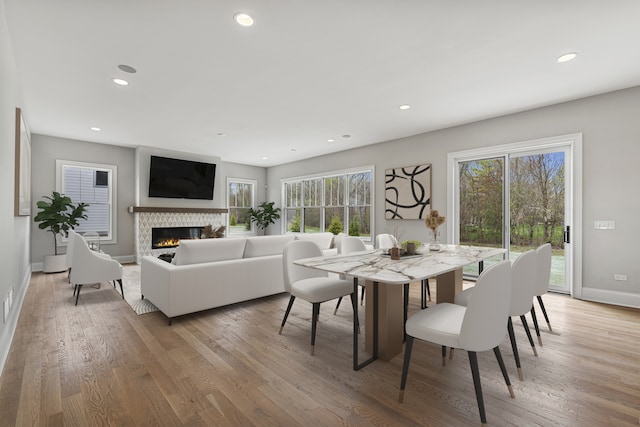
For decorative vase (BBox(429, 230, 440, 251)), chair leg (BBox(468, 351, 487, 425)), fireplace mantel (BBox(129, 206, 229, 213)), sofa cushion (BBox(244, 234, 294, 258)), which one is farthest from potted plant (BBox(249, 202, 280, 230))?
chair leg (BBox(468, 351, 487, 425))

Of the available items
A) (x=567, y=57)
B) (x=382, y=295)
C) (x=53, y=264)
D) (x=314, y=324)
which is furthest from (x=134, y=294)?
(x=567, y=57)

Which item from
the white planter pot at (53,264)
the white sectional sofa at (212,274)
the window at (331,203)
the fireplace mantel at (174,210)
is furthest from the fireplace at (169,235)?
the white sectional sofa at (212,274)

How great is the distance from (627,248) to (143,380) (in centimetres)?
523

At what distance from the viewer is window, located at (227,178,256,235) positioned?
344 inches

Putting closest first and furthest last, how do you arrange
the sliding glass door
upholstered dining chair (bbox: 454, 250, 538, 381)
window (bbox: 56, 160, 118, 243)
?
upholstered dining chair (bbox: 454, 250, 538, 381)
the sliding glass door
window (bbox: 56, 160, 118, 243)

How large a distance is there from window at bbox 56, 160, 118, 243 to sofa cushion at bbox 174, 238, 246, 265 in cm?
441

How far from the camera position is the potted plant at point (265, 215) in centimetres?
877

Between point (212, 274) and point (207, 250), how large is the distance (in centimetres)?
28

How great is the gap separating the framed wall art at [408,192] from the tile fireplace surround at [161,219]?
457cm

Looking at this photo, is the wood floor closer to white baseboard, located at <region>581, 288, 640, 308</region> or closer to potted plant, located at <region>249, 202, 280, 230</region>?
white baseboard, located at <region>581, 288, 640, 308</region>

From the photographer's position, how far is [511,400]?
181 centimetres

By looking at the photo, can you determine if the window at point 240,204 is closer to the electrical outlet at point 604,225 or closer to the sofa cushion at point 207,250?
the sofa cushion at point 207,250

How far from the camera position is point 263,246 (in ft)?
12.5

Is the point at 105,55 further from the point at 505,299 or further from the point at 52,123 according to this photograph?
the point at 505,299
